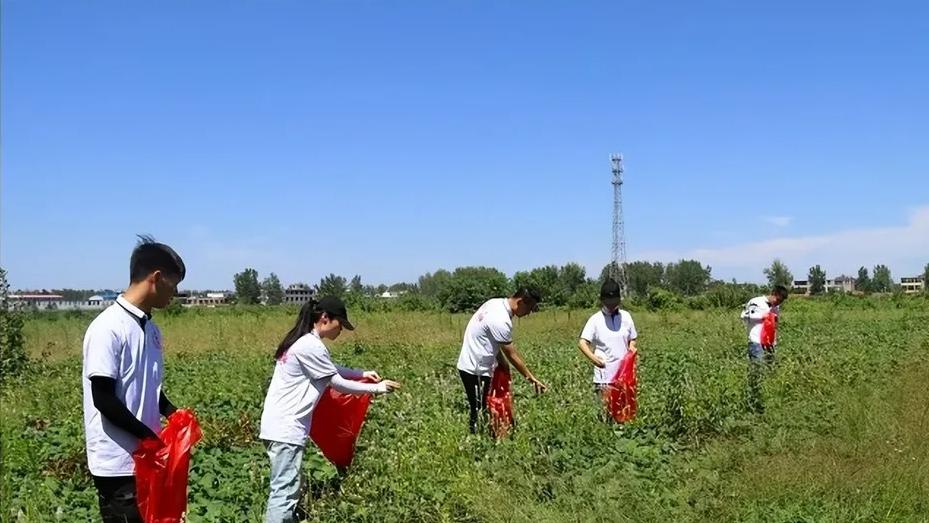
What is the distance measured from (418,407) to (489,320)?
932 millimetres

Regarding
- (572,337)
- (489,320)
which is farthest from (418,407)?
(572,337)

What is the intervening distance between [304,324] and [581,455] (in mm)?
2193

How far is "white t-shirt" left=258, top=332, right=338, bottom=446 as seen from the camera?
4.40 metres

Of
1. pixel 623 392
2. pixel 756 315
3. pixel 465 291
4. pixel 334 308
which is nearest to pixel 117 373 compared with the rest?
pixel 334 308

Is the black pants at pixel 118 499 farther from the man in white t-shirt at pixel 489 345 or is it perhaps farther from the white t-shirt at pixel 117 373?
the man in white t-shirt at pixel 489 345

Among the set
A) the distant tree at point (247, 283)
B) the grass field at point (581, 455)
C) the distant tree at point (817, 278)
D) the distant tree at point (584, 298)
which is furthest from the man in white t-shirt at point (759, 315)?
the distant tree at point (817, 278)

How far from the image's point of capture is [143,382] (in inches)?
130

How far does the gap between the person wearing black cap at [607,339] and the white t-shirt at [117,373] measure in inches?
166

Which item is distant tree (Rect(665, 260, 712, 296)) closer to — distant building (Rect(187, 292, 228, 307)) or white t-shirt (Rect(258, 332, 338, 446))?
distant building (Rect(187, 292, 228, 307))

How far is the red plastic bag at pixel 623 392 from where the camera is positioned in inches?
255

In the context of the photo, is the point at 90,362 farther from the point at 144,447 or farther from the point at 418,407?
the point at 418,407

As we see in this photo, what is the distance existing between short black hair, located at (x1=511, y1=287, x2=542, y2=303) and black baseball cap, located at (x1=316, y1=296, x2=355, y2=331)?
191 centimetres

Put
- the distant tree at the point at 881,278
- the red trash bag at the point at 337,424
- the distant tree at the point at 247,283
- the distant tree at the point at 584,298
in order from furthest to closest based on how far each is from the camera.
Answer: the distant tree at the point at 881,278 → the distant tree at the point at 247,283 → the distant tree at the point at 584,298 → the red trash bag at the point at 337,424

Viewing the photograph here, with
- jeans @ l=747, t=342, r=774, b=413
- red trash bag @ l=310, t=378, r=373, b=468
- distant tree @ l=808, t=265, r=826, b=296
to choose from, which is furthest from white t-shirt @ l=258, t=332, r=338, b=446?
distant tree @ l=808, t=265, r=826, b=296
